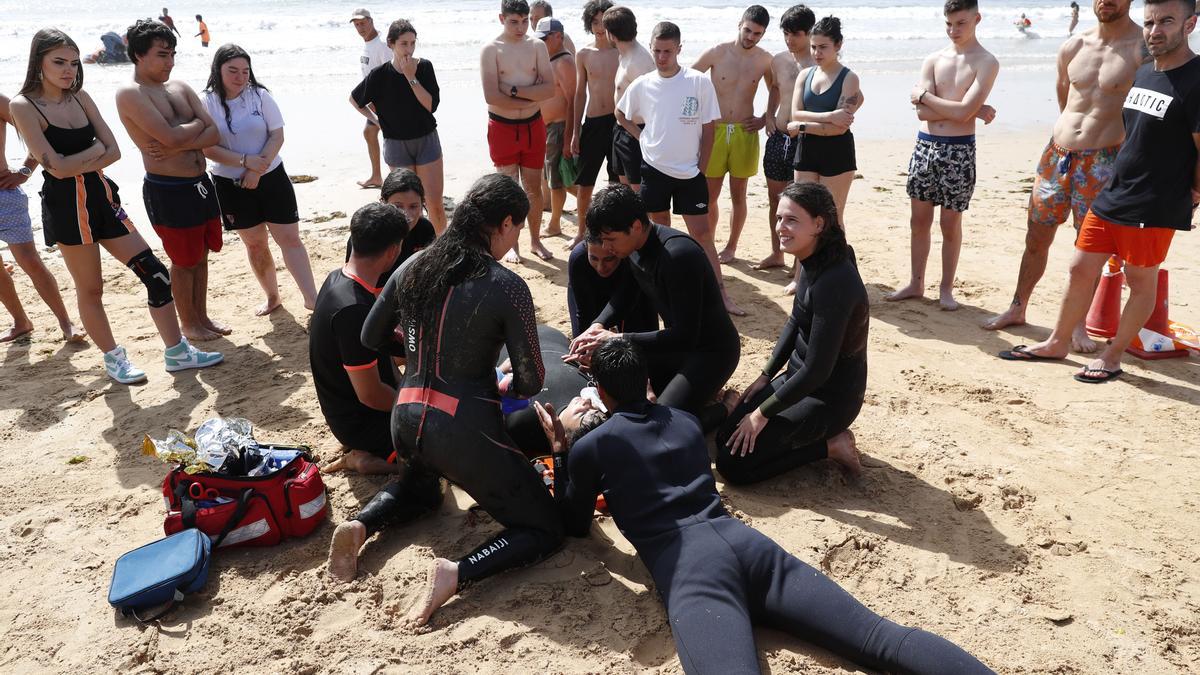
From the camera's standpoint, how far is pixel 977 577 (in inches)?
137

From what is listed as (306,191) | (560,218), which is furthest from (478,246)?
(306,191)

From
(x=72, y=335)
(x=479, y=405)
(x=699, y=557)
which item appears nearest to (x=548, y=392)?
(x=479, y=405)

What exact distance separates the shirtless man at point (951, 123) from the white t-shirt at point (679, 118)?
149 centimetres

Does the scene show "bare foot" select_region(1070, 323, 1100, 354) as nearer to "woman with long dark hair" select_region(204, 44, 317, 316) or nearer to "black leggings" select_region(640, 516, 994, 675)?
"black leggings" select_region(640, 516, 994, 675)

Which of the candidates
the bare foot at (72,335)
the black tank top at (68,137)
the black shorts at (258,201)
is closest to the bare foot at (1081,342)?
the black shorts at (258,201)

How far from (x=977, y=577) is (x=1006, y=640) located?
1.22 feet

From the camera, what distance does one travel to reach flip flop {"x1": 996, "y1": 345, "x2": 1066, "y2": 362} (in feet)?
18.3

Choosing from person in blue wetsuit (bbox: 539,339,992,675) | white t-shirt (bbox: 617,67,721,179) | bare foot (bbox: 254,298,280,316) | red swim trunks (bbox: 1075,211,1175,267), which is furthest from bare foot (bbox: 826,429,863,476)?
bare foot (bbox: 254,298,280,316)

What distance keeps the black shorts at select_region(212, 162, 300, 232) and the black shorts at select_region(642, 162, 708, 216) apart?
259 centimetres

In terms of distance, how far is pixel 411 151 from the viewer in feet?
23.3

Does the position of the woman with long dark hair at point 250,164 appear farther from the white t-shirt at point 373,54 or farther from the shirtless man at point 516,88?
the white t-shirt at point 373,54

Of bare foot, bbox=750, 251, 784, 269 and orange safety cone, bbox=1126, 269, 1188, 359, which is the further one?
bare foot, bbox=750, 251, 784, 269

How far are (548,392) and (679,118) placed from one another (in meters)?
2.51

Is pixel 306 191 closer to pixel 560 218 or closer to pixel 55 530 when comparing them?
pixel 560 218
